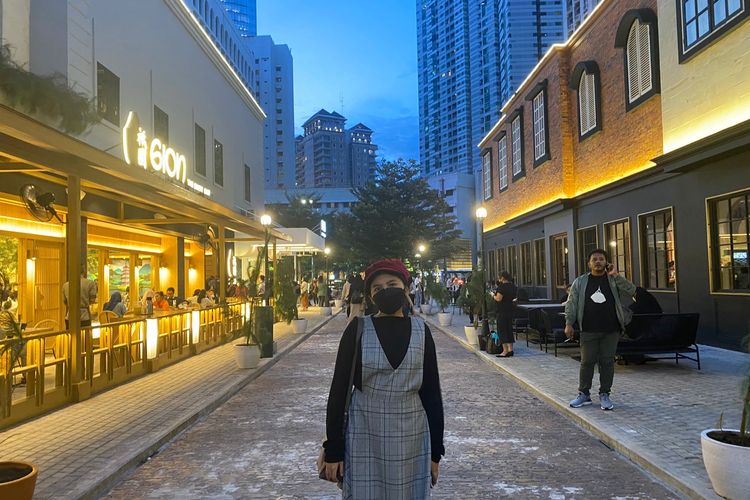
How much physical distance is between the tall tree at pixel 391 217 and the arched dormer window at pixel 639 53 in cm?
2989

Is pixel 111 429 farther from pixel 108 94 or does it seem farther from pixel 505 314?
pixel 108 94

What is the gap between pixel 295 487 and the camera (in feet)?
17.1

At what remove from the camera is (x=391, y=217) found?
47.5 metres

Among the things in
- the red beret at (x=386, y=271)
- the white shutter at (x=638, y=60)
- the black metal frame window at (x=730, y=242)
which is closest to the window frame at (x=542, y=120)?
the white shutter at (x=638, y=60)

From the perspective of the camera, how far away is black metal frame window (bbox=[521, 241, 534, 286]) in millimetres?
27969

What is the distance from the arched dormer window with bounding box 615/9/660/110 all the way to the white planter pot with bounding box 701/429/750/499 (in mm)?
12640

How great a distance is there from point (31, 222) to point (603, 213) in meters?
15.1

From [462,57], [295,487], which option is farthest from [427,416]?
[462,57]

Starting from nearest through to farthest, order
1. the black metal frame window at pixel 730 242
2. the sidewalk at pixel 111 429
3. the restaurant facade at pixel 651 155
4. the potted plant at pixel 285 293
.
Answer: the sidewalk at pixel 111 429 < the black metal frame window at pixel 730 242 < the restaurant facade at pixel 651 155 < the potted plant at pixel 285 293

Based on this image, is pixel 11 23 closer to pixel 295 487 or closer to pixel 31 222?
pixel 31 222

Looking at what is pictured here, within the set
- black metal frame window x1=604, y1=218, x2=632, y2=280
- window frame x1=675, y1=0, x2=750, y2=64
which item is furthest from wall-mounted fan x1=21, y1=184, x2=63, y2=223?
black metal frame window x1=604, y1=218, x2=632, y2=280

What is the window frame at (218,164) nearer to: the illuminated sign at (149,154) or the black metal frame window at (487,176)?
the illuminated sign at (149,154)

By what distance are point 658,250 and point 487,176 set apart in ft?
70.0

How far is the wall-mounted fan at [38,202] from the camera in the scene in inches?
439
